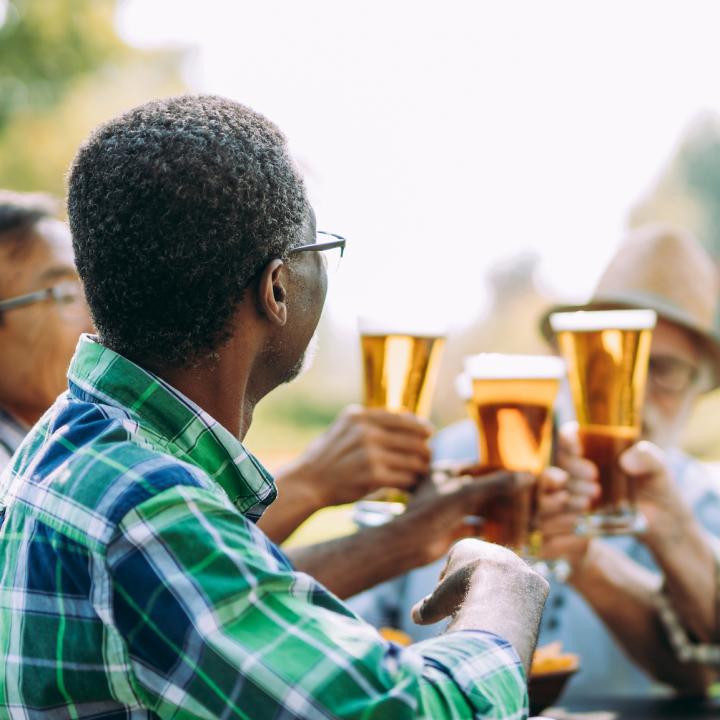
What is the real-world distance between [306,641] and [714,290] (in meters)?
3.23

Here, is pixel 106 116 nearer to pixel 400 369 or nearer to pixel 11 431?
pixel 11 431

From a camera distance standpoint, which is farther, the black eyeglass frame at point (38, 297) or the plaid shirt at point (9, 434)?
the black eyeglass frame at point (38, 297)

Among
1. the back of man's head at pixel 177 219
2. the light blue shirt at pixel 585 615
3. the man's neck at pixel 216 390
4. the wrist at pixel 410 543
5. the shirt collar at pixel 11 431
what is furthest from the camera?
the light blue shirt at pixel 585 615

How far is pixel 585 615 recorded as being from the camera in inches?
132

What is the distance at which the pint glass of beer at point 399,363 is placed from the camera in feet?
7.77

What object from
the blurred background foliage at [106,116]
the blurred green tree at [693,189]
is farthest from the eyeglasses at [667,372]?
the blurred green tree at [693,189]

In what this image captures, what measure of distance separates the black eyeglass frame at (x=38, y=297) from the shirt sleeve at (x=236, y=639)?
171 centimetres

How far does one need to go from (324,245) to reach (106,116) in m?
21.8

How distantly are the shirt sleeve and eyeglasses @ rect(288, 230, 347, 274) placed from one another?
0.42 m

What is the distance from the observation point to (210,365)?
135 centimetres

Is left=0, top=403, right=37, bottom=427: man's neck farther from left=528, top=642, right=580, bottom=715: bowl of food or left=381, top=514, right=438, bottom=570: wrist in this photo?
left=528, top=642, right=580, bottom=715: bowl of food

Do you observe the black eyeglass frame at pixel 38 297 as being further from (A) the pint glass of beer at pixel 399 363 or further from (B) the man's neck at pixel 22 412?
(A) the pint glass of beer at pixel 399 363

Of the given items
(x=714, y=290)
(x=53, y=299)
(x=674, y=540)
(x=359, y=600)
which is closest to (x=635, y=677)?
(x=674, y=540)

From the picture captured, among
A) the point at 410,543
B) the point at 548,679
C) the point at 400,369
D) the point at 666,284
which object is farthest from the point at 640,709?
the point at 666,284
